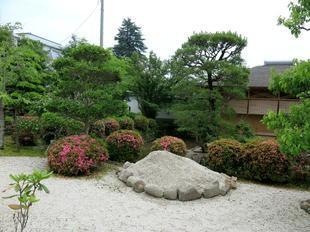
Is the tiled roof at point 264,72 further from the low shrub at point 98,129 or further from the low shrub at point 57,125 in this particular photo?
the low shrub at point 57,125

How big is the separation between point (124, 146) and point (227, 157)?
323 cm

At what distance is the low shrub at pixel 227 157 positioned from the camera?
34.6 ft

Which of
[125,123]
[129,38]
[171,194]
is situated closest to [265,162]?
[171,194]

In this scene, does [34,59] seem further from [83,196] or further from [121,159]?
[83,196]

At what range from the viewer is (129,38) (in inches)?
1310

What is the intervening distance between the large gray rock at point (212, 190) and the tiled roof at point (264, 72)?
10.5 metres

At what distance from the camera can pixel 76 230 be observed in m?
5.61

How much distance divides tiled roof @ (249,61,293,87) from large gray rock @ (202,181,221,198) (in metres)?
10.5

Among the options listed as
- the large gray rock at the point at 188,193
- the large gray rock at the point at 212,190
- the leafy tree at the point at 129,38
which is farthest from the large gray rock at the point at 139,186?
the leafy tree at the point at 129,38

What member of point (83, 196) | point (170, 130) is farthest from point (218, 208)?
point (170, 130)

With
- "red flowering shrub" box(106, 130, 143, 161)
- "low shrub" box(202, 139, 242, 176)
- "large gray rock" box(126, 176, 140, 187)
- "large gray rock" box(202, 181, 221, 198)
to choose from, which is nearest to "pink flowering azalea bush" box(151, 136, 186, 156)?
"red flowering shrub" box(106, 130, 143, 161)

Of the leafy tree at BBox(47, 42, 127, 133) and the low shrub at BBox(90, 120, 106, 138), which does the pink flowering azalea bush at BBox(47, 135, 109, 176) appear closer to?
the leafy tree at BBox(47, 42, 127, 133)

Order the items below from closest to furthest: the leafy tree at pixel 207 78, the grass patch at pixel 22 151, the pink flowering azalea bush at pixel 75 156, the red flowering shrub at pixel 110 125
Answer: the pink flowering azalea bush at pixel 75 156
the grass patch at pixel 22 151
the leafy tree at pixel 207 78
the red flowering shrub at pixel 110 125

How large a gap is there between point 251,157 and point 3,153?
8040mm
